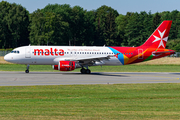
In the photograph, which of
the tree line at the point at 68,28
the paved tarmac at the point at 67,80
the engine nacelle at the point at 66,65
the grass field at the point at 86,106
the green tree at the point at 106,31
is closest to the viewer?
the grass field at the point at 86,106

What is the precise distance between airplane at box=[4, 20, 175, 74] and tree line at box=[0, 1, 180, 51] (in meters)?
70.1

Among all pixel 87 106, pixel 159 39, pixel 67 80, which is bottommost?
pixel 87 106

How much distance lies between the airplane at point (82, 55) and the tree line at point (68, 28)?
70.1 m

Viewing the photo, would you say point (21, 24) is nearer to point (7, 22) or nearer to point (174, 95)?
point (7, 22)

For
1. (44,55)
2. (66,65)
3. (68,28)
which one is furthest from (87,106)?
(68,28)

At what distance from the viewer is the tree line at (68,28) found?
116 meters

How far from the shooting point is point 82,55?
40.4 m

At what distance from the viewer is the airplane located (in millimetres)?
38562

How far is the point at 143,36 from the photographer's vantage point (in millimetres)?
126688

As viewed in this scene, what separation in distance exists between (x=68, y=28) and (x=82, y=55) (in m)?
86.7

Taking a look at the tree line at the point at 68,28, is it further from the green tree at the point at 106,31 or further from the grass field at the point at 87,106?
the grass field at the point at 87,106

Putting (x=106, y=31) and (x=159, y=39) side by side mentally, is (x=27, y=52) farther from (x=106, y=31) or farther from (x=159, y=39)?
(x=106, y=31)

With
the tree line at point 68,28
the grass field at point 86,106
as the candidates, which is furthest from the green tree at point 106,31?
the grass field at point 86,106

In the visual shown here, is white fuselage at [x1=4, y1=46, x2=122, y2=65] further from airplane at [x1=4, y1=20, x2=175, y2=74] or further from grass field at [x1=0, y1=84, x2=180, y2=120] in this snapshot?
grass field at [x1=0, y1=84, x2=180, y2=120]
